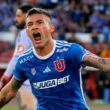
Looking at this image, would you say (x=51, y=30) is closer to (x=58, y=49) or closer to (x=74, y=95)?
(x=58, y=49)

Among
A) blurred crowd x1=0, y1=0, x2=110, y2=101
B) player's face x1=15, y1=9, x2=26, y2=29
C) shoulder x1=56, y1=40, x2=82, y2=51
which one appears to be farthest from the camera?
blurred crowd x1=0, y1=0, x2=110, y2=101

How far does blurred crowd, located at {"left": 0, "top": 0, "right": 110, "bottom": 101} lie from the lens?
20312 mm

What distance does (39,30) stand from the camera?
212 inches

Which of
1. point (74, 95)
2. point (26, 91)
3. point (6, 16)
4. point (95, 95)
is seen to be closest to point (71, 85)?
point (74, 95)

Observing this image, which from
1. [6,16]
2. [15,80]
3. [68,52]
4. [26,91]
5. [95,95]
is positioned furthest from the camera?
[6,16]

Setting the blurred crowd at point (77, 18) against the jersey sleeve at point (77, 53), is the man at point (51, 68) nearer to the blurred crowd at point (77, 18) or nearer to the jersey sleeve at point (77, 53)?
the jersey sleeve at point (77, 53)

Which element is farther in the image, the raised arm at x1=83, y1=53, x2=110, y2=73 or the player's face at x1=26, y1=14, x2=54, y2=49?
the player's face at x1=26, y1=14, x2=54, y2=49

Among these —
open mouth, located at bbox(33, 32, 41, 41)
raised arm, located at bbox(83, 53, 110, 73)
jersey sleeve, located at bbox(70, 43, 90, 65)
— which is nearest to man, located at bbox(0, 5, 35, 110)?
open mouth, located at bbox(33, 32, 41, 41)

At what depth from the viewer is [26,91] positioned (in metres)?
8.10

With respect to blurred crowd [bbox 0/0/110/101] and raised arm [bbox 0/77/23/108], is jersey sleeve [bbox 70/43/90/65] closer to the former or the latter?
raised arm [bbox 0/77/23/108]

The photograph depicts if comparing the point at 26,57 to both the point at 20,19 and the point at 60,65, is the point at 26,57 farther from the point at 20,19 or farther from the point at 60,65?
the point at 20,19

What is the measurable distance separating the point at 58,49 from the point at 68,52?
0.48 feet

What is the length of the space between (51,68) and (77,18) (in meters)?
16.7

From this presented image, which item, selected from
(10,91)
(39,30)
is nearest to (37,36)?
(39,30)
